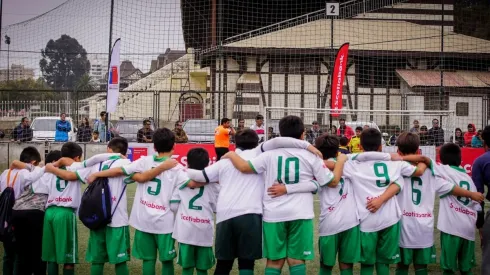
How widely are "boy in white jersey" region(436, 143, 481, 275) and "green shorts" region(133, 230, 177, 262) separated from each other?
2.72 meters

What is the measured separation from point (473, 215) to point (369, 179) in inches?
50.5

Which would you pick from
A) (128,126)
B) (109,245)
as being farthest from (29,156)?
(128,126)

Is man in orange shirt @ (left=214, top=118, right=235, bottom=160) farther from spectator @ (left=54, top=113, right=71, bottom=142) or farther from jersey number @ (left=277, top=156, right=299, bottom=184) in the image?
jersey number @ (left=277, top=156, right=299, bottom=184)

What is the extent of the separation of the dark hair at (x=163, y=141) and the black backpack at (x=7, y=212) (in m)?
1.70

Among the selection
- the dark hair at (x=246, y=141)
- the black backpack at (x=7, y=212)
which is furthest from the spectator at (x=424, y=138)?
the black backpack at (x=7, y=212)

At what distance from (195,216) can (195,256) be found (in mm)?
391

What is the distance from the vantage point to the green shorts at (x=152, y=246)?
19.6ft

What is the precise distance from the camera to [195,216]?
5.90 m

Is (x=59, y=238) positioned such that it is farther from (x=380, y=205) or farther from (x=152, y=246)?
(x=380, y=205)

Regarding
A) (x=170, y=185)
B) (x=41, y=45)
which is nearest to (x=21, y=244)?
(x=170, y=185)

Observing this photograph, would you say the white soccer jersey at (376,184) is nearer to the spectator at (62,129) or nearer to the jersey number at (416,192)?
the jersey number at (416,192)

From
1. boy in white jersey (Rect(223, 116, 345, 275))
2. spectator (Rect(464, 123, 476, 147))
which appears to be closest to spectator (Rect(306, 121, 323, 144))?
spectator (Rect(464, 123, 476, 147))

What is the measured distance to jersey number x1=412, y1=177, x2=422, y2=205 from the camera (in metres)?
6.26

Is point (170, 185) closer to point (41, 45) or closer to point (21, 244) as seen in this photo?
point (21, 244)
